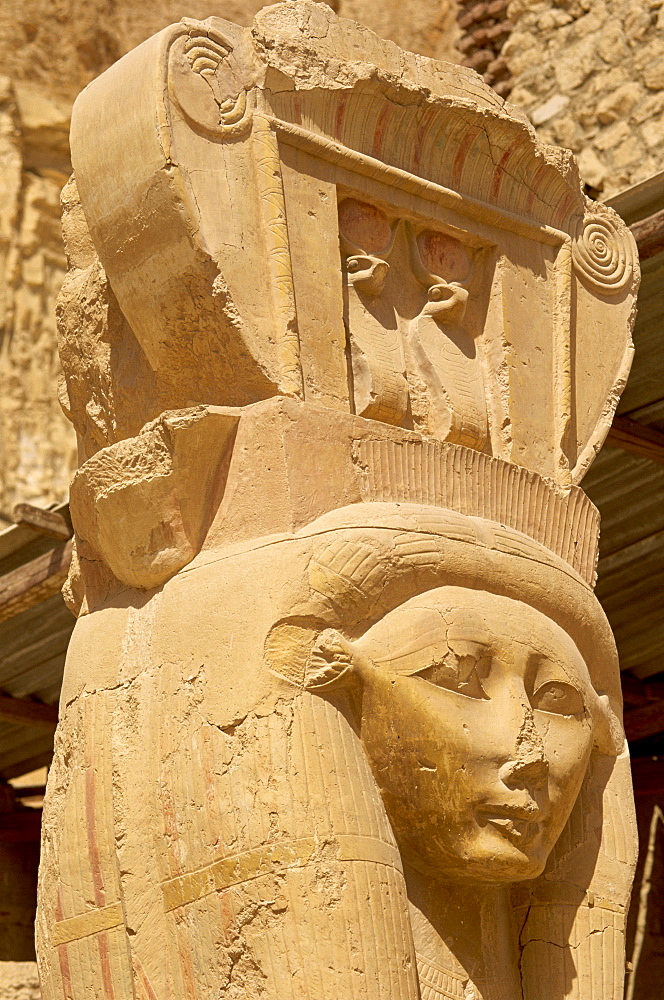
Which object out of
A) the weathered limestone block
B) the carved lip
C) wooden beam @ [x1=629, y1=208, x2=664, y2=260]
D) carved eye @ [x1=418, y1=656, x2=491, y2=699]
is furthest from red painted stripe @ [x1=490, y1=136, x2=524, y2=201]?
wooden beam @ [x1=629, y1=208, x2=664, y2=260]

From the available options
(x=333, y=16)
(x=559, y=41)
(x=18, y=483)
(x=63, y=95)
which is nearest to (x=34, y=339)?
(x=18, y=483)

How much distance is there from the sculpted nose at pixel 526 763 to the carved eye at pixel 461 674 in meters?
0.12

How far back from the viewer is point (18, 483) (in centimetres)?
1255

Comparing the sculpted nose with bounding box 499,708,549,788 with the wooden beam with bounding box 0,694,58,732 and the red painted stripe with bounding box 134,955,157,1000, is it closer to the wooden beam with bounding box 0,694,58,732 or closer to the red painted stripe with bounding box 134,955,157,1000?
the red painted stripe with bounding box 134,955,157,1000

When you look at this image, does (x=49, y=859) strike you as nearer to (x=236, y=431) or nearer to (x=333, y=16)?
(x=236, y=431)

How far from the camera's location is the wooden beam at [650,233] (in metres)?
5.55

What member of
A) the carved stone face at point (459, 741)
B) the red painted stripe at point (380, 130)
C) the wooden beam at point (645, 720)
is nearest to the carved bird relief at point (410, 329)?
the red painted stripe at point (380, 130)

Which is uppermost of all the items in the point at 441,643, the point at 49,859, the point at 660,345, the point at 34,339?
the point at 34,339


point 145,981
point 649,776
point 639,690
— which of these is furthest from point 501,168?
point 649,776

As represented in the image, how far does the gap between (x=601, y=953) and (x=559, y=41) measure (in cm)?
718

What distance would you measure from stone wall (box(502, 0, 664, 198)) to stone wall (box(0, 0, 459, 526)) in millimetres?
4149

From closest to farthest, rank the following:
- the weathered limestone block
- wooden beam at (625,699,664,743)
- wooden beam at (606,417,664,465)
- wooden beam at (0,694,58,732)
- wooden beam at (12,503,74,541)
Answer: the weathered limestone block < wooden beam at (606,417,664,465) < wooden beam at (12,503,74,541) < wooden beam at (625,699,664,743) < wooden beam at (0,694,58,732)

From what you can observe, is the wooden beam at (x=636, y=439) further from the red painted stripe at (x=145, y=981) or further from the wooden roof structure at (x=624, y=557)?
the red painted stripe at (x=145, y=981)

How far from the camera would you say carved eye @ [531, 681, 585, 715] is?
344 centimetres
